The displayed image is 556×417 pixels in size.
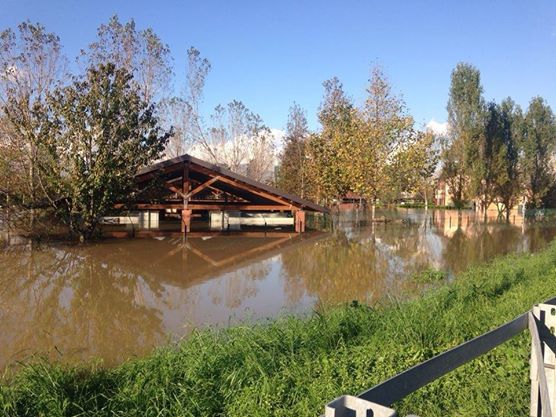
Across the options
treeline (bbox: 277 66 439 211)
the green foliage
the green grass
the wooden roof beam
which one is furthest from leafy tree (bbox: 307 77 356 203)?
the green grass

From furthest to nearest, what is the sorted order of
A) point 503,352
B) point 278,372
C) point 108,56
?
point 108,56
point 503,352
point 278,372

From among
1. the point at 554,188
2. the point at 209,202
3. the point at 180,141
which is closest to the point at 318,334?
the point at 209,202

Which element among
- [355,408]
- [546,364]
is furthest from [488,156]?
[355,408]

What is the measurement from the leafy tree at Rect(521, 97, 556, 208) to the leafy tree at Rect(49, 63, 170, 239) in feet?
129

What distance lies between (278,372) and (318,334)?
984 mm

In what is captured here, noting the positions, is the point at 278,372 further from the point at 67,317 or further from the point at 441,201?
the point at 441,201

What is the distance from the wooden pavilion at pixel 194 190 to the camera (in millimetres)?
20719

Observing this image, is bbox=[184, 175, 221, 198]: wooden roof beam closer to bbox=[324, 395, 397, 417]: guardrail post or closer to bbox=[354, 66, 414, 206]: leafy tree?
bbox=[354, 66, 414, 206]: leafy tree

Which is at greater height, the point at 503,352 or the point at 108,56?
the point at 108,56

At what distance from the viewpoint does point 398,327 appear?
5.70 metres

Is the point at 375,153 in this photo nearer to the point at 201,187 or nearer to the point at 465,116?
the point at 201,187

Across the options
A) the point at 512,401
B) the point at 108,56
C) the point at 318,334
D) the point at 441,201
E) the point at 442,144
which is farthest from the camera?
the point at 441,201

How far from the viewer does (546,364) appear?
295cm

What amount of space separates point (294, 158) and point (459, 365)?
37021 millimetres
